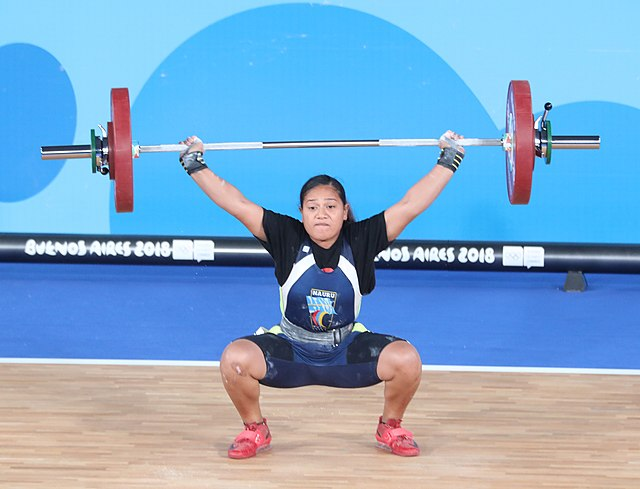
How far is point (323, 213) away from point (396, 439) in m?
0.73

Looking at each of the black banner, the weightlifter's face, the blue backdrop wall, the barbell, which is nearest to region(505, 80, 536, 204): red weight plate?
the barbell

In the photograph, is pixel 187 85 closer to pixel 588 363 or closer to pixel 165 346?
pixel 165 346

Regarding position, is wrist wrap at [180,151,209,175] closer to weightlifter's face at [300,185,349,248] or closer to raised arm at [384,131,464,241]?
weightlifter's face at [300,185,349,248]

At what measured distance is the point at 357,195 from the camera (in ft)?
21.8

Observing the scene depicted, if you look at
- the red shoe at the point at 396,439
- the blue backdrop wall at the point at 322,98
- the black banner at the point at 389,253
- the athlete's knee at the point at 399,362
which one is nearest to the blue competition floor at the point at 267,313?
the black banner at the point at 389,253

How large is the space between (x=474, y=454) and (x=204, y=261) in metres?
3.13

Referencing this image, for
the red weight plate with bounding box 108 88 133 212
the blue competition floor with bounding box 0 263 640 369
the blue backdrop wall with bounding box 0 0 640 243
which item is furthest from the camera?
the blue backdrop wall with bounding box 0 0 640 243

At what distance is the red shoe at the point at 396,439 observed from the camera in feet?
11.1

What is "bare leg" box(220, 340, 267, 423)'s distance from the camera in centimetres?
332

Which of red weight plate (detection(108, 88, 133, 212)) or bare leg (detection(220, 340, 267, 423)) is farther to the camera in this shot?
red weight plate (detection(108, 88, 133, 212))

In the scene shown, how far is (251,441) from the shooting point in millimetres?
3396

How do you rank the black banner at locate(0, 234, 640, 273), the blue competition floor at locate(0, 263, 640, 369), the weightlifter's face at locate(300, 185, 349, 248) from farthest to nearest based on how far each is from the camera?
1. the black banner at locate(0, 234, 640, 273)
2. the blue competition floor at locate(0, 263, 640, 369)
3. the weightlifter's face at locate(300, 185, 349, 248)

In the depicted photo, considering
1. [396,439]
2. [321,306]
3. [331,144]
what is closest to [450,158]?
[331,144]

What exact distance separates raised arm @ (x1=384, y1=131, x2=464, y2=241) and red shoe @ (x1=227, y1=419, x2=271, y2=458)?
725 millimetres
